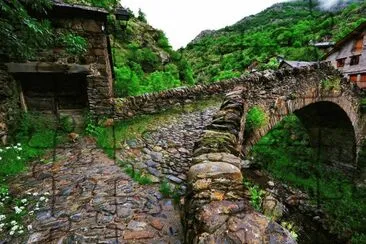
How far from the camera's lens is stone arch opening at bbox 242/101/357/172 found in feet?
46.9

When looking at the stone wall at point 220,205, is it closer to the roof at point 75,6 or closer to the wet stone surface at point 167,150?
the wet stone surface at point 167,150

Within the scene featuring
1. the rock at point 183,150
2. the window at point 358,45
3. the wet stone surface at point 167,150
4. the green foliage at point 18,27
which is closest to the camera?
the green foliage at point 18,27

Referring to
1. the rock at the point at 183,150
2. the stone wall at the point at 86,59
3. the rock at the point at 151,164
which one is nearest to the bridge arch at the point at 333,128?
the rock at the point at 183,150

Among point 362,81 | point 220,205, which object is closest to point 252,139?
point 220,205

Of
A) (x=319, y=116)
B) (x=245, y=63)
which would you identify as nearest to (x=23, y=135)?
(x=319, y=116)

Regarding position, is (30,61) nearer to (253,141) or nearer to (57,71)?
(57,71)

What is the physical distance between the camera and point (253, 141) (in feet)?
23.9

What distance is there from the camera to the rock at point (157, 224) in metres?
3.33

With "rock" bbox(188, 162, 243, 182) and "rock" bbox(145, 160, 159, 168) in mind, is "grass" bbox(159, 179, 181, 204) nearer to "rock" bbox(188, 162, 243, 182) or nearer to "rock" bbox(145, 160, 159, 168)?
"rock" bbox(145, 160, 159, 168)

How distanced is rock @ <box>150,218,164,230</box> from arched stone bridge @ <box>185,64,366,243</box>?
2.22 feet

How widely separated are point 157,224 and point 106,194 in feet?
3.76

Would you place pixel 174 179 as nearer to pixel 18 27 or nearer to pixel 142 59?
pixel 18 27

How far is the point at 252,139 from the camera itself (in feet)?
23.8

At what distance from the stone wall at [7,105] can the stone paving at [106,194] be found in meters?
1.46
